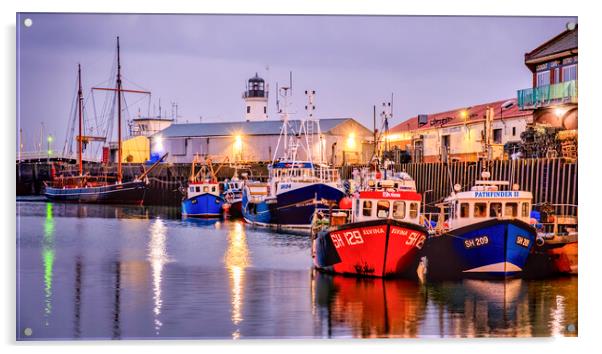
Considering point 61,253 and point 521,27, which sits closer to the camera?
point 521,27

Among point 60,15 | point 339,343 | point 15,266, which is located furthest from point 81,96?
point 339,343

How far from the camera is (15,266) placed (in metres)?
12.7

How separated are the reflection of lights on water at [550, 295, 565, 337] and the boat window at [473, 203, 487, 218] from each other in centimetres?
225

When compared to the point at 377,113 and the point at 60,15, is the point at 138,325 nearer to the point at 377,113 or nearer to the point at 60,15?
the point at 60,15

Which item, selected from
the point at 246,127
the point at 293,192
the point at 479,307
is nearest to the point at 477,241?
the point at 479,307

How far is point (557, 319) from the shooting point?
13.3 metres

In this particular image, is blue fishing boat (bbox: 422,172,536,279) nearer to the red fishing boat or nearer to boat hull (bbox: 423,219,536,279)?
boat hull (bbox: 423,219,536,279)

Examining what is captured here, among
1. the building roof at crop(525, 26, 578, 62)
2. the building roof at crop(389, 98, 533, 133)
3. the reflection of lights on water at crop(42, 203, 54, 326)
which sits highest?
the building roof at crop(525, 26, 578, 62)

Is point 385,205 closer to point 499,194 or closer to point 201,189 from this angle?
point 499,194

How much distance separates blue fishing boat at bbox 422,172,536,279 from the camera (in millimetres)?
15938

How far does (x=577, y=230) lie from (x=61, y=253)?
8061 millimetres

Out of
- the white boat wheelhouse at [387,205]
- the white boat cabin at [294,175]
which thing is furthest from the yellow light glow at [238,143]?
the white boat wheelhouse at [387,205]

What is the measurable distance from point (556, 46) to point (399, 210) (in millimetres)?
3526

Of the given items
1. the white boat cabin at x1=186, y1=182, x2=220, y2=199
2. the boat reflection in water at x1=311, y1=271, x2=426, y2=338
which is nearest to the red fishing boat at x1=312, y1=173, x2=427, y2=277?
the boat reflection in water at x1=311, y1=271, x2=426, y2=338
